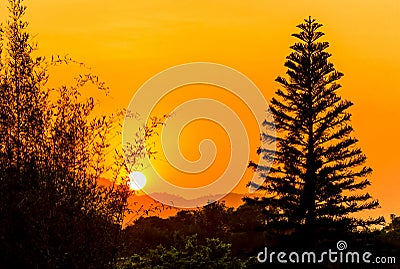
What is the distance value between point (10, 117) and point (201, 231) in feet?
142

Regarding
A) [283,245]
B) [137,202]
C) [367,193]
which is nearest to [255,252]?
[283,245]

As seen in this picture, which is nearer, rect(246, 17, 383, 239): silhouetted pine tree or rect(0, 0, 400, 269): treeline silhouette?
rect(0, 0, 400, 269): treeline silhouette

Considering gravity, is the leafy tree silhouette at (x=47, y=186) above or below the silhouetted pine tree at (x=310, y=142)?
below

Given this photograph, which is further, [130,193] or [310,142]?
[310,142]

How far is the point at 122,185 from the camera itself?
15.2 m

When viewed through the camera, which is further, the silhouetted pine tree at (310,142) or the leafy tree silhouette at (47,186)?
the silhouetted pine tree at (310,142)

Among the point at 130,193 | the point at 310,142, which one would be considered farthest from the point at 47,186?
the point at 310,142

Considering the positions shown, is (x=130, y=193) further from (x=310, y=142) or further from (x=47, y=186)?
(x=310, y=142)

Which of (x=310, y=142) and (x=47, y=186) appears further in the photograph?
(x=310, y=142)

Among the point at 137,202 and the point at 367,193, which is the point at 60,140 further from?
the point at 367,193

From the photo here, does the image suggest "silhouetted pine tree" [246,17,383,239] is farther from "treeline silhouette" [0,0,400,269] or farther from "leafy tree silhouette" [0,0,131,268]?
"leafy tree silhouette" [0,0,131,268]

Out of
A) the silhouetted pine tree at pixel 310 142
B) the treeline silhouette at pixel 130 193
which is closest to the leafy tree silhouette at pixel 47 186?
the treeline silhouette at pixel 130 193

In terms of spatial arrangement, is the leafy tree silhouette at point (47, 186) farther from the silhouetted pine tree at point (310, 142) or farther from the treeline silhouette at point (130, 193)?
the silhouetted pine tree at point (310, 142)

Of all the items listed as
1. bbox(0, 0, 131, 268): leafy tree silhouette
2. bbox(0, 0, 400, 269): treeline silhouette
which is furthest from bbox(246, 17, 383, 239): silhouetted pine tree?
bbox(0, 0, 131, 268): leafy tree silhouette
